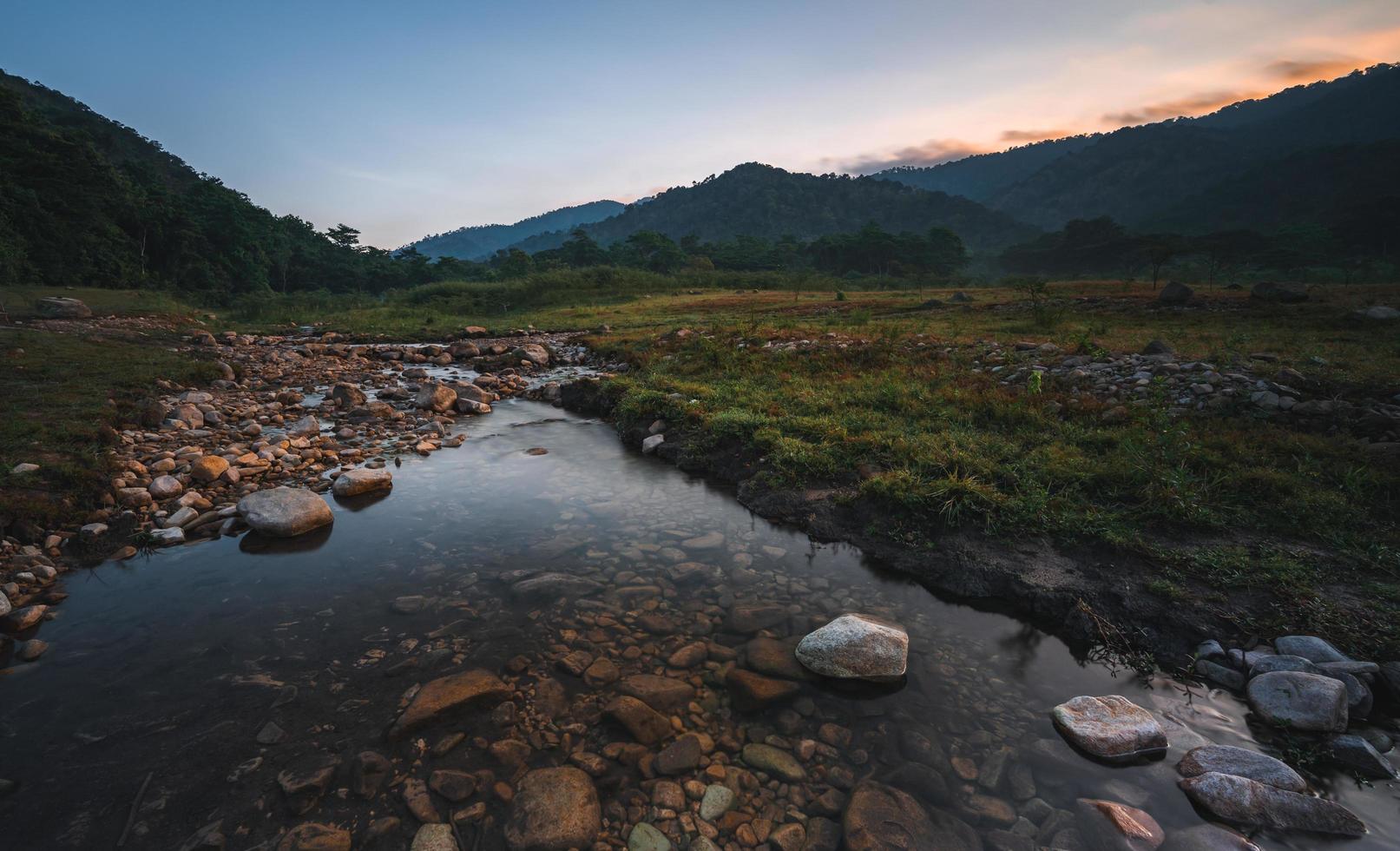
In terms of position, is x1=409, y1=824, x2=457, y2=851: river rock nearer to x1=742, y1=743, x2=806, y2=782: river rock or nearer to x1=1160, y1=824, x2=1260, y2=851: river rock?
x1=742, y1=743, x2=806, y2=782: river rock

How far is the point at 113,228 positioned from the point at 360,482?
5565cm

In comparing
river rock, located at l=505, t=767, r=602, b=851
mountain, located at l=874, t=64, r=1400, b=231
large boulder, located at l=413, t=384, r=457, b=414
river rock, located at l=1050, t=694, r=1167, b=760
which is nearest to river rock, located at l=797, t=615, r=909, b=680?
river rock, located at l=1050, t=694, r=1167, b=760

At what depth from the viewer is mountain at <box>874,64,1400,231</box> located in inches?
4131

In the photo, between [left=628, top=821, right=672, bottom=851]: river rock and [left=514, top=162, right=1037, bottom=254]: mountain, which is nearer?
[left=628, top=821, right=672, bottom=851]: river rock

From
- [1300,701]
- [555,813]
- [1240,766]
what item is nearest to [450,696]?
[555,813]

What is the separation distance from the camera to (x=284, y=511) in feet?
20.1

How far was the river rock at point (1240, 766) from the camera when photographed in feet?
9.77

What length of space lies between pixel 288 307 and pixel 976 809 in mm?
46792

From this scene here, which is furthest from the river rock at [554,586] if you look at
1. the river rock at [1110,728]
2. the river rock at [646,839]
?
the river rock at [1110,728]

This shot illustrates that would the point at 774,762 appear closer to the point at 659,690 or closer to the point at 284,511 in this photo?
the point at 659,690

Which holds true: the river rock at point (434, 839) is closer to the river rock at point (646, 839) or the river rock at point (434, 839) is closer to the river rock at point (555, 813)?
the river rock at point (555, 813)

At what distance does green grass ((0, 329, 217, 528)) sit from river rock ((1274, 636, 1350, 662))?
11483 millimetres

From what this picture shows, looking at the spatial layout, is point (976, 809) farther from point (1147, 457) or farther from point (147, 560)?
point (147, 560)

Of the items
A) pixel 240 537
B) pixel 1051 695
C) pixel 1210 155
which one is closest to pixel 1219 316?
pixel 1051 695
